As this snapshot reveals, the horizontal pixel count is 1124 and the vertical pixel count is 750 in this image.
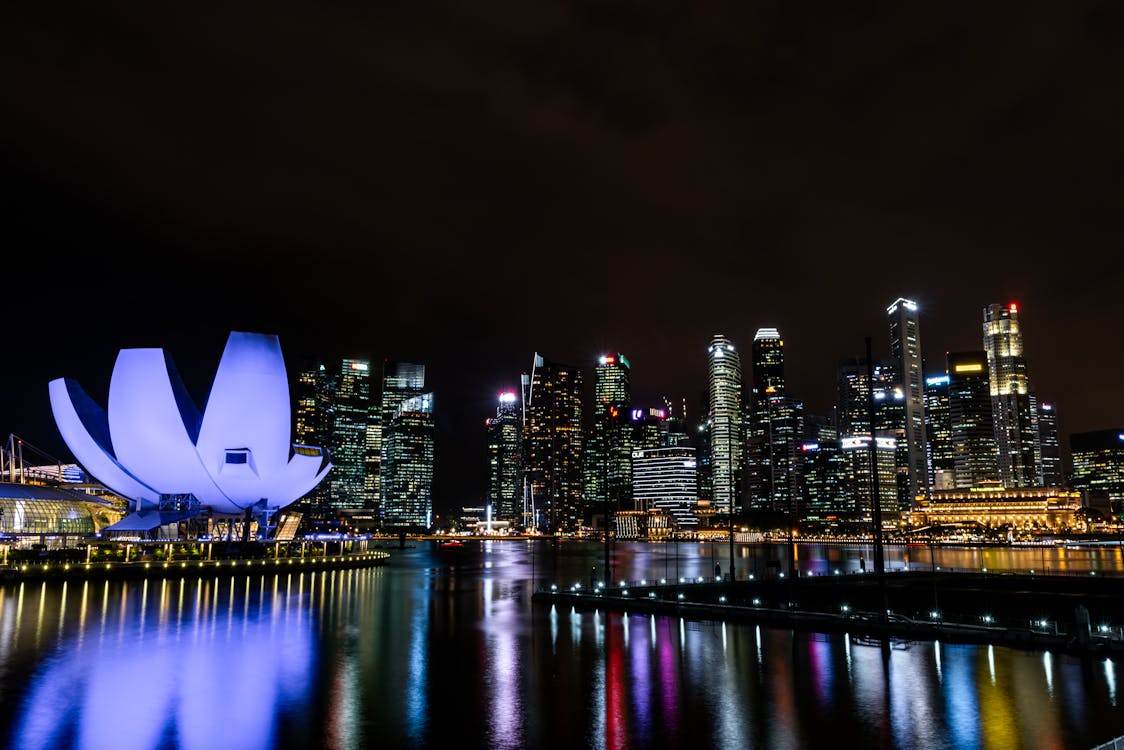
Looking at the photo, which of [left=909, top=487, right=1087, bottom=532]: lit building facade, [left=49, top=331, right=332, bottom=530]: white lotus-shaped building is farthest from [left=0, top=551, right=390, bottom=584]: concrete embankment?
[left=909, top=487, right=1087, bottom=532]: lit building facade

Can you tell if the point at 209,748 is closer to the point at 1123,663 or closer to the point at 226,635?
the point at 226,635

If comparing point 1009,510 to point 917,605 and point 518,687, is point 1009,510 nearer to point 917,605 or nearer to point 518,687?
Answer: point 917,605

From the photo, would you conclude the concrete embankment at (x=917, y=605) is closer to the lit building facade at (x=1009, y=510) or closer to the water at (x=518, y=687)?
the water at (x=518, y=687)

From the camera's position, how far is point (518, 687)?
1573 centimetres

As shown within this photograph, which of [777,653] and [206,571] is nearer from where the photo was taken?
[777,653]

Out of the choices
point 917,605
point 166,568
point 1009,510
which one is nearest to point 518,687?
point 917,605

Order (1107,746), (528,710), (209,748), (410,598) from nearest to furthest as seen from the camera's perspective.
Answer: (1107,746) < (209,748) < (528,710) < (410,598)

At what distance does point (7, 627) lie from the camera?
23.6m

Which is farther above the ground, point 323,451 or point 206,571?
point 323,451

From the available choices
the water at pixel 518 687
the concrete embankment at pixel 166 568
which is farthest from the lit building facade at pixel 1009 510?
the water at pixel 518 687

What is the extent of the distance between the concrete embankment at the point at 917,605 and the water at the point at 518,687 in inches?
39.9

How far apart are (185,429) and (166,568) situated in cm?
1207

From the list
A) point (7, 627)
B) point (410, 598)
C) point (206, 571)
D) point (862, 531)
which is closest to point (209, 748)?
point (7, 627)

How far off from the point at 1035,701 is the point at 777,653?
6200mm
